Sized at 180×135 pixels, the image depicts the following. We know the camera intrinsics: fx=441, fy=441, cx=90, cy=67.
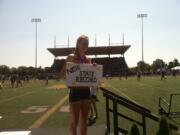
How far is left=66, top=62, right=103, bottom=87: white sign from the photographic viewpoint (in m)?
7.18

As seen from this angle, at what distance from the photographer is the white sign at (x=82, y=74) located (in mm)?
7176

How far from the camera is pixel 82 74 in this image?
7285 mm

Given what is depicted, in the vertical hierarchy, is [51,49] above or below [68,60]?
above

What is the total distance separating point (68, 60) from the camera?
7.23 meters

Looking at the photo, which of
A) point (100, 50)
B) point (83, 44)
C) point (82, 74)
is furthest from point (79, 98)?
point (100, 50)

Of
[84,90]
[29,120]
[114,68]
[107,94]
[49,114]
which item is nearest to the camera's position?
[84,90]

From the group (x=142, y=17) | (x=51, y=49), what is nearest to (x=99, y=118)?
(x=142, y=17)

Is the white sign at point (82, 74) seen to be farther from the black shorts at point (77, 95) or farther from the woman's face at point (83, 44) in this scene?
the woman's face at point (83, 44)

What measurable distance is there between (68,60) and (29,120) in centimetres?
708

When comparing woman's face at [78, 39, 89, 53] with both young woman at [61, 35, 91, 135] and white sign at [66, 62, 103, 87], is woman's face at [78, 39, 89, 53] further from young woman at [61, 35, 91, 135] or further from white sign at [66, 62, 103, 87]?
white sign at [66, 62, 103, 87]

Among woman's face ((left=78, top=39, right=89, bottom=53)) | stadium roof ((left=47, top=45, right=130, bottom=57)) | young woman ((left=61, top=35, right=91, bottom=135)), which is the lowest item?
young woman ((left=61, top=35, right=91, bottom=135))

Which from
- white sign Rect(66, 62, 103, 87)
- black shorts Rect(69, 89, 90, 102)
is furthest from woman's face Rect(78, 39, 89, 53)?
black shorts Rect(69, 89, 90, 102)

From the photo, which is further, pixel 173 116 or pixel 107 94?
pixel 173 116

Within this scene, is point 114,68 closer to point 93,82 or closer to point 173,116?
point 173,116
